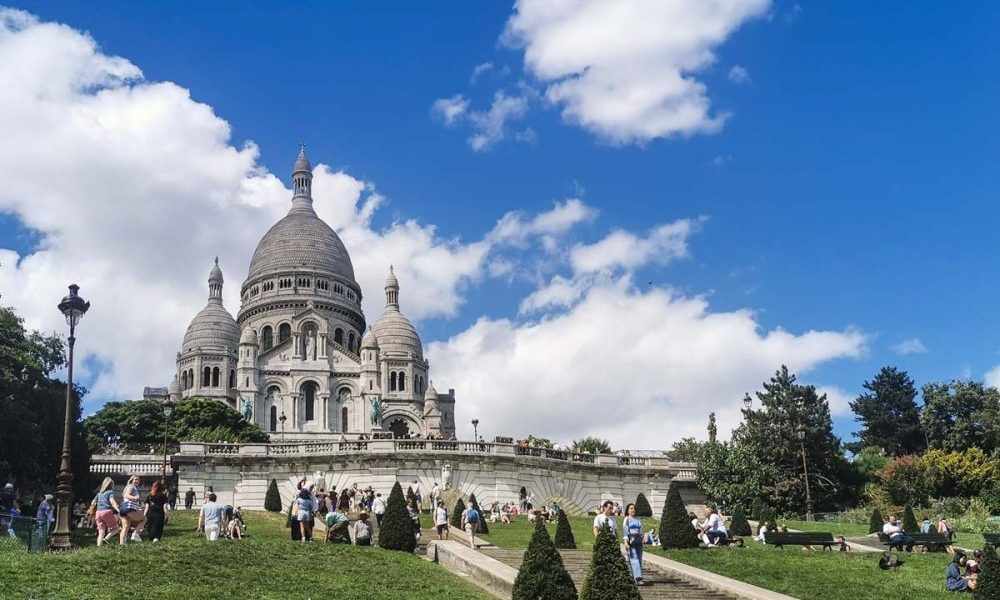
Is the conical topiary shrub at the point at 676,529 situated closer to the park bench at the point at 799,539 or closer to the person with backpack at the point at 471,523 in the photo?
the park bench at the point at 799,539

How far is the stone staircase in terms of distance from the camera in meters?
19.6

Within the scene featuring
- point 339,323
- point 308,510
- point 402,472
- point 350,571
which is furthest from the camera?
point 339,323

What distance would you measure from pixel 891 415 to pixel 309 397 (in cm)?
4832

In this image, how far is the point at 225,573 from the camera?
18.3m

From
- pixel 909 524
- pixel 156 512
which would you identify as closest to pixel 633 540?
pixel 156 512

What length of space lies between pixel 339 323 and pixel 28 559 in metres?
85.7

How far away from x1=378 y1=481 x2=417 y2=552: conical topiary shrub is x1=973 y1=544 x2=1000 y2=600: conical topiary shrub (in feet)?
40.7

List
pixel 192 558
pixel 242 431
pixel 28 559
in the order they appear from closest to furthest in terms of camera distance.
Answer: pixel 28 559, pixel 192 558, pixel 242 431

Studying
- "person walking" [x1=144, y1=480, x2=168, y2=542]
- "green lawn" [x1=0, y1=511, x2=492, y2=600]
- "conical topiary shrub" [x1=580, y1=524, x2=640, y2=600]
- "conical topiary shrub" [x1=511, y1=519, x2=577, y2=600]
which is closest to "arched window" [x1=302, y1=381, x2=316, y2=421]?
"green lawn" [x1=0, y1=511, x2=492, y2=600]

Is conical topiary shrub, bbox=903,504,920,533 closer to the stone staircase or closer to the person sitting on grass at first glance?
the person sitting on grass

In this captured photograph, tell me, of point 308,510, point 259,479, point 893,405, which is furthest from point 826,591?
point 893,405

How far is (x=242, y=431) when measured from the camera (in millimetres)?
68062

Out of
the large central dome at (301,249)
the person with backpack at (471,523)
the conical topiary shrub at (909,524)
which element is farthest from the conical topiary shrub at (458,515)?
the large central dome at (301,249)

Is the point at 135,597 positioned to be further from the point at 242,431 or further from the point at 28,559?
the point at 242,431
